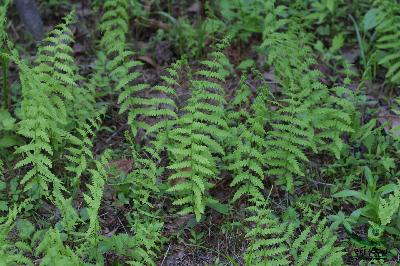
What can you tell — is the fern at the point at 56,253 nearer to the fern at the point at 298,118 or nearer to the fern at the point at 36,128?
the fern at the point at 36,128

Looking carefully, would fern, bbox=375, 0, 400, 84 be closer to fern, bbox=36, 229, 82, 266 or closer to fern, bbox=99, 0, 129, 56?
fern, bbox=99, 0, 129, 56

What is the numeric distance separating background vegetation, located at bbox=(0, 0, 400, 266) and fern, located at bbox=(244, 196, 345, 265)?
0.02 metres

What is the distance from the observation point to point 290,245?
3.89 meters

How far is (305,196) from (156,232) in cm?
136

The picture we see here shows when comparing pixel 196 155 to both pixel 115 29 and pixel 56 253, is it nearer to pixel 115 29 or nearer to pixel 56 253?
pixel 56 253

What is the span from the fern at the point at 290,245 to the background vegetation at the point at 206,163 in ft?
0.05

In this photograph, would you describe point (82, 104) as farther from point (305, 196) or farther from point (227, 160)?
point (305, 196)

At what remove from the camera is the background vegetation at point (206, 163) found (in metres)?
3.90

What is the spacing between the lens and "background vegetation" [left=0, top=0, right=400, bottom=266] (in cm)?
390

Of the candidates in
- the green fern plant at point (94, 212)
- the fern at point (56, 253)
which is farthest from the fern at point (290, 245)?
the fern at point (56, 253)

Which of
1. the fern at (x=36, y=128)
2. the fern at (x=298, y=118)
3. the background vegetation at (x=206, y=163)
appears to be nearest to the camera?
the background vegetation at (x=206, y=163)

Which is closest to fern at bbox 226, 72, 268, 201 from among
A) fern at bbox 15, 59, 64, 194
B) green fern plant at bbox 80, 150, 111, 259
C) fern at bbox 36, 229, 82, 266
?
green fern plant at bbox 80, 150, 111, 259

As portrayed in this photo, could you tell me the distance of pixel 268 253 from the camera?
3.60 m

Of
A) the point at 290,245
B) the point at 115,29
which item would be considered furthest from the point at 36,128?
the point at 290,245
